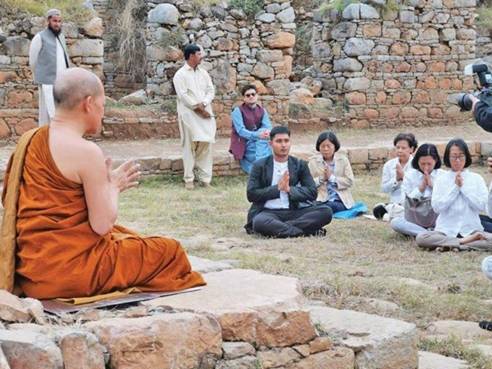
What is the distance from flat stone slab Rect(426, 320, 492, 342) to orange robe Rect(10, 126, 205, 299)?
211 centimetres

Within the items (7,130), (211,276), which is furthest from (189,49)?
(211,276)

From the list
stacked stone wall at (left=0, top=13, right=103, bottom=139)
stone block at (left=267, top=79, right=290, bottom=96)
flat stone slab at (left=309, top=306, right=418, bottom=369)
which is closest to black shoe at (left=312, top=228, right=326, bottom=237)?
flat stone slab at (left=309, top=306, right=418, bottom=369)

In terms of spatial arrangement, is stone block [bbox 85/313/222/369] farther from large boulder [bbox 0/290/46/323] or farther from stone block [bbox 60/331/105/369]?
large boulder [bbox 0/290/46/323]

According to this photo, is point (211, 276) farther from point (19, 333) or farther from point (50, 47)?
point (50, 47)

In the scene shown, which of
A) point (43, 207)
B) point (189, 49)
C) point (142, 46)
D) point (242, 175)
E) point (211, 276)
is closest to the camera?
point (43, 207)

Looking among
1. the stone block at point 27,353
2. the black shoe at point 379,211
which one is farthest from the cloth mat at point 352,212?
the stone block at point 27,353

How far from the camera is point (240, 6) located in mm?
14906

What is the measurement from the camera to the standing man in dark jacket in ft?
28.0

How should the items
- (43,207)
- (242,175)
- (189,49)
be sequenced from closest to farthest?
(43,207) < (189,49) < (242,175)

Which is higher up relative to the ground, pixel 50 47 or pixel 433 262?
pixel 50 47

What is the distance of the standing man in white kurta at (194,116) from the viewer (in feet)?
38.2

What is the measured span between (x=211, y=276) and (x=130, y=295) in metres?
0.72

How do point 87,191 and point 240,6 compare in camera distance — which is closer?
point 87,191

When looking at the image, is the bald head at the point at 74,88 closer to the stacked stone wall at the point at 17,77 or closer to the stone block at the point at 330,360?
the stone block at the point at 330,360
